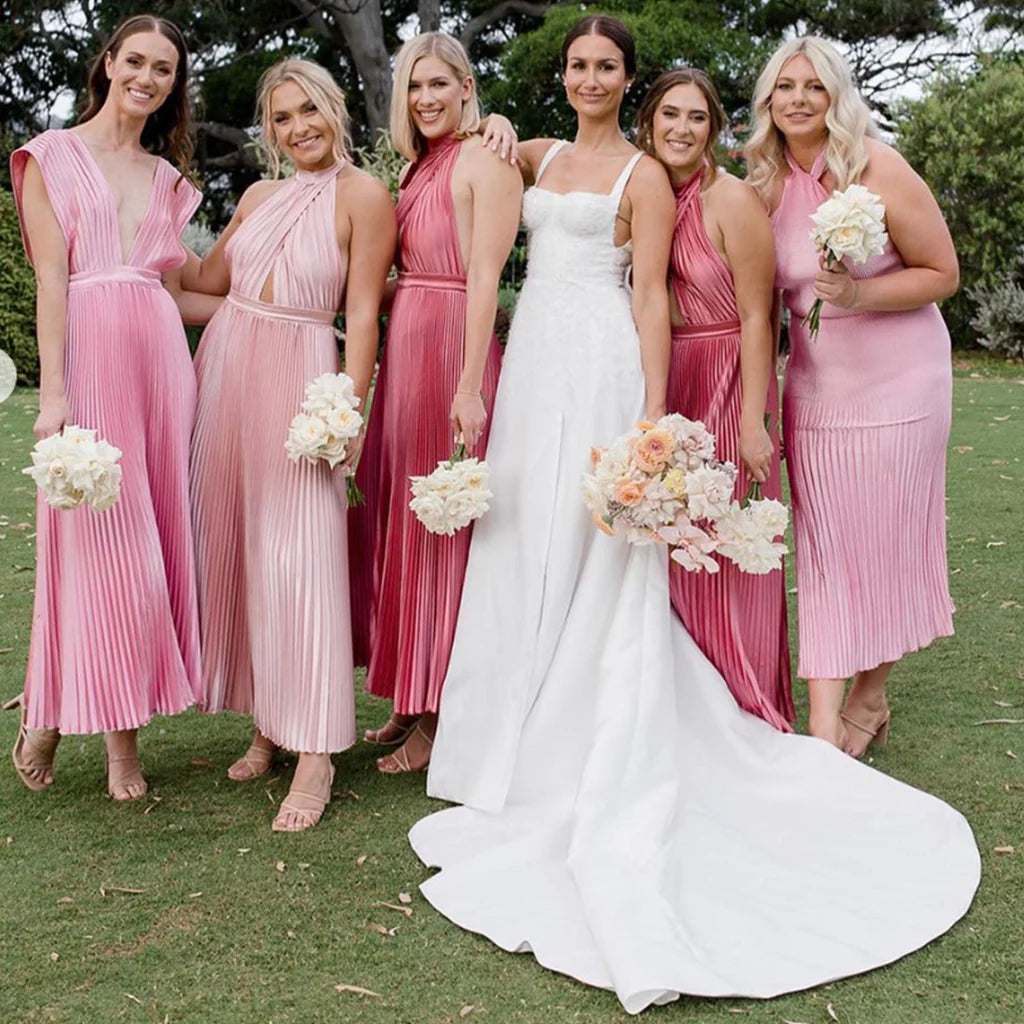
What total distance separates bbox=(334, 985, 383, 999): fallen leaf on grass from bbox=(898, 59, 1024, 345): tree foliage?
18810 mm

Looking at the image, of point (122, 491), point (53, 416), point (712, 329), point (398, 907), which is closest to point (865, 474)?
point (712, 329)

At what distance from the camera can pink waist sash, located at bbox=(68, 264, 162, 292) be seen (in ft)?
14.9

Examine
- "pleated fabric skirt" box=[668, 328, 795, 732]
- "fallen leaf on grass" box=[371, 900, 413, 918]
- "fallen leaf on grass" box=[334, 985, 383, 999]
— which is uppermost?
"pleated fabric skirt" box=[668, 328, 795, 732]

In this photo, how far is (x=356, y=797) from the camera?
4.82m

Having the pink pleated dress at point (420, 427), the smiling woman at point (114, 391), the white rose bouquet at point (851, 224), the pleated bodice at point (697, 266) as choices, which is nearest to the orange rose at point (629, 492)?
the pink pleated dress at point (420, 427)

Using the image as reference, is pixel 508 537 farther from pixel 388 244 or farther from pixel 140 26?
pixel 140 26

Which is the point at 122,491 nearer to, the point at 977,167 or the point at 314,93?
the point at 314,93

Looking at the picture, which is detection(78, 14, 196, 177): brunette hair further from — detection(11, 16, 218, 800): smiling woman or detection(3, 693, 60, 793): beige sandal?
detection(3, 693, 60, 793): beige sandal

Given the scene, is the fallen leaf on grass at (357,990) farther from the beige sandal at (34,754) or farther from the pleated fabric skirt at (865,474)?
the pleated fabric skirt at (865,474)

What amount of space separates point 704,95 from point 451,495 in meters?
1.61

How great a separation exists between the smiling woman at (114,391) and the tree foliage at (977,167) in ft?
58.1

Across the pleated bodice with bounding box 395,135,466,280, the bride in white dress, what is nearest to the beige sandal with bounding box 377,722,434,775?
the bride in white dress

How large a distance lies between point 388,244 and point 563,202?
61cm

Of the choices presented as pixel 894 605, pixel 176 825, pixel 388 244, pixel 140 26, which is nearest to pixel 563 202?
pixel 388 244
